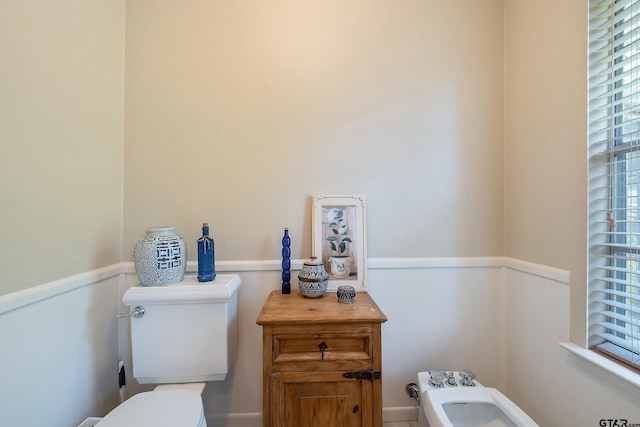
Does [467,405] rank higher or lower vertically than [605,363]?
lower

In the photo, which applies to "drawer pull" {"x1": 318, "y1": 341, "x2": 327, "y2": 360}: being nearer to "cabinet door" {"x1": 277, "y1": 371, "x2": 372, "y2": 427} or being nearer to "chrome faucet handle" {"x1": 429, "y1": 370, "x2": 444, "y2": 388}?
"cabinet door" {"x1": 277, "y1": 371, "x2": 372, "y2": 427}

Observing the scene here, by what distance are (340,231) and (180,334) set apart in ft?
2.95

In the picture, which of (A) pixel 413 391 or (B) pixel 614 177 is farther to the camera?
(A) pixel 413 391

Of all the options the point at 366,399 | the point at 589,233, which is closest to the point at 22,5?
the point at 366,399

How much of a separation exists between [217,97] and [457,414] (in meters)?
1.89

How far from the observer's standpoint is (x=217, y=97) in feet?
4.70

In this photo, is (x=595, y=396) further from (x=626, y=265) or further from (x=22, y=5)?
(x=22, y=5)

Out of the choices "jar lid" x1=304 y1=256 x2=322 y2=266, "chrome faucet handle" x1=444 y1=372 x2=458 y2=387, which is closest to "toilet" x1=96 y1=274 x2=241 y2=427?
"jar lid" x1=304 y1=256 x2=322 y2=266

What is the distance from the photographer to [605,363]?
37.5 inches

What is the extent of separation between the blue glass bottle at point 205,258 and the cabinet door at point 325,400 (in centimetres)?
58

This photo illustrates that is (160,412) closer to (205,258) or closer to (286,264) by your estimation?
(205,258)

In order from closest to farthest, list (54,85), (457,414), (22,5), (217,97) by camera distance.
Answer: (22,5), (54,85), (457,414), (217,97)

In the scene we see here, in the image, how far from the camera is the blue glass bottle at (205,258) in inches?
50.7

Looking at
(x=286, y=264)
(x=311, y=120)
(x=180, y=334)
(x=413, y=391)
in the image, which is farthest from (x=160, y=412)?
(x=311, y=120)
